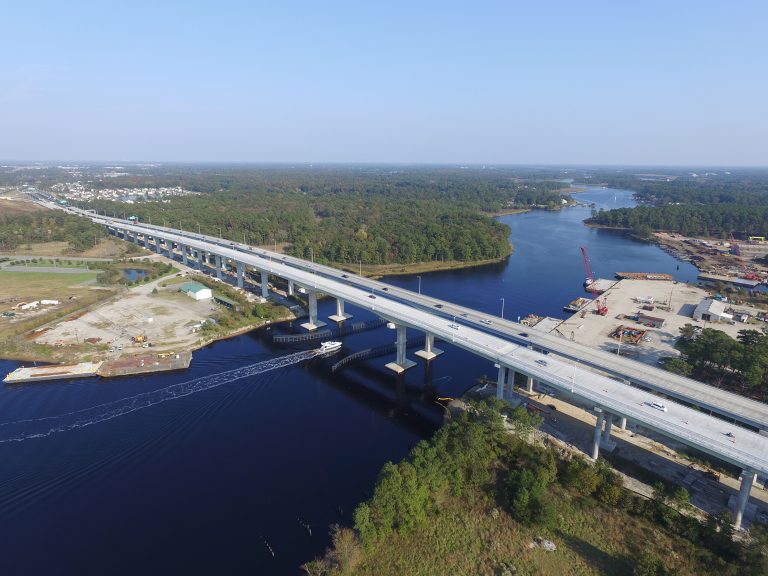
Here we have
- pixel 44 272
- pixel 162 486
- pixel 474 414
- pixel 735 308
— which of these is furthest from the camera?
pixel 44 272

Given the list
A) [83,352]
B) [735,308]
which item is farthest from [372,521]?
[735,308]

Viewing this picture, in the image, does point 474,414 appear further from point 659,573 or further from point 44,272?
point 44,272

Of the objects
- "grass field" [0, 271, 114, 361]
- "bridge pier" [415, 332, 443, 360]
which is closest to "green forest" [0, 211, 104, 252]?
"grass field" [0, 271, 114, 361]

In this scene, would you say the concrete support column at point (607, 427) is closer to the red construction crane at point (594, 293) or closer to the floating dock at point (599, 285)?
the red construction crane at point (594, 293)

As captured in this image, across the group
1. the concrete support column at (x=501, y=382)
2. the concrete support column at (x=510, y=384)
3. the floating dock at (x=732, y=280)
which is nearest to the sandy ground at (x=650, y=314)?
the floating dock at (x=732, y=280)

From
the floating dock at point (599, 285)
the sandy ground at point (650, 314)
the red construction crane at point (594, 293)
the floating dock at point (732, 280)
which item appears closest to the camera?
the sandy ground at point (650, 314)
